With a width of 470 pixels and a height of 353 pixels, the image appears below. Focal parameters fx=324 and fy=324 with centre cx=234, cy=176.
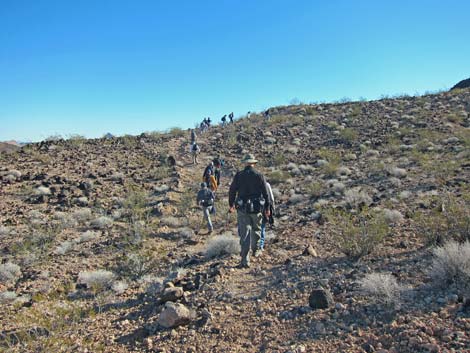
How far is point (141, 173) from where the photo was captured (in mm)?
16453

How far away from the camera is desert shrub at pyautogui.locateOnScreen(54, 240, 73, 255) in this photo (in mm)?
8127

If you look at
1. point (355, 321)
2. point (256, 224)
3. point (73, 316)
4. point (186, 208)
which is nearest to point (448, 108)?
point (186, 208)

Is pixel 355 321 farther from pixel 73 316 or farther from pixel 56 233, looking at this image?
pixel 56 233

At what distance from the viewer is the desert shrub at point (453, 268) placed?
4098 mm

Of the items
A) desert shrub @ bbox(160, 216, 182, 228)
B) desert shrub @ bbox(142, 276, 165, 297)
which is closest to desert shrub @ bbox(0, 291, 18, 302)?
desert shrub @ bbox(142, 276, 165, 297)

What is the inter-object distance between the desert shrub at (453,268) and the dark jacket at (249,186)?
2.97 metres

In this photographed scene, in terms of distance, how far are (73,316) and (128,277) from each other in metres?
1.69

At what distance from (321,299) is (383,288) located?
31.3 inches

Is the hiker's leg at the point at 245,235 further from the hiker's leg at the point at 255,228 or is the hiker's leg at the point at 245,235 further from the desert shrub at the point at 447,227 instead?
the desert shrub at the point at 447,227

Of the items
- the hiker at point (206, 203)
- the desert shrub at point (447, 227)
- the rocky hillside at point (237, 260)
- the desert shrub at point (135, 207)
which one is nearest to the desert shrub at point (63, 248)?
the rocky hillside at point (237, 260)

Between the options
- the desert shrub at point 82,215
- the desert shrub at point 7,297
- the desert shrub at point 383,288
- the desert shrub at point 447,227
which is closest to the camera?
the desert shrub at point 383,288

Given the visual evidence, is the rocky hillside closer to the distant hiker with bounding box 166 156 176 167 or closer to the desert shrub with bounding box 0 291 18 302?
the desert shrub with bounding box 0 291 18 302

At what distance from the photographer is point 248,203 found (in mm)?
6031

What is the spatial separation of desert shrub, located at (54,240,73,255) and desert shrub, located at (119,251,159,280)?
2.15 meters
